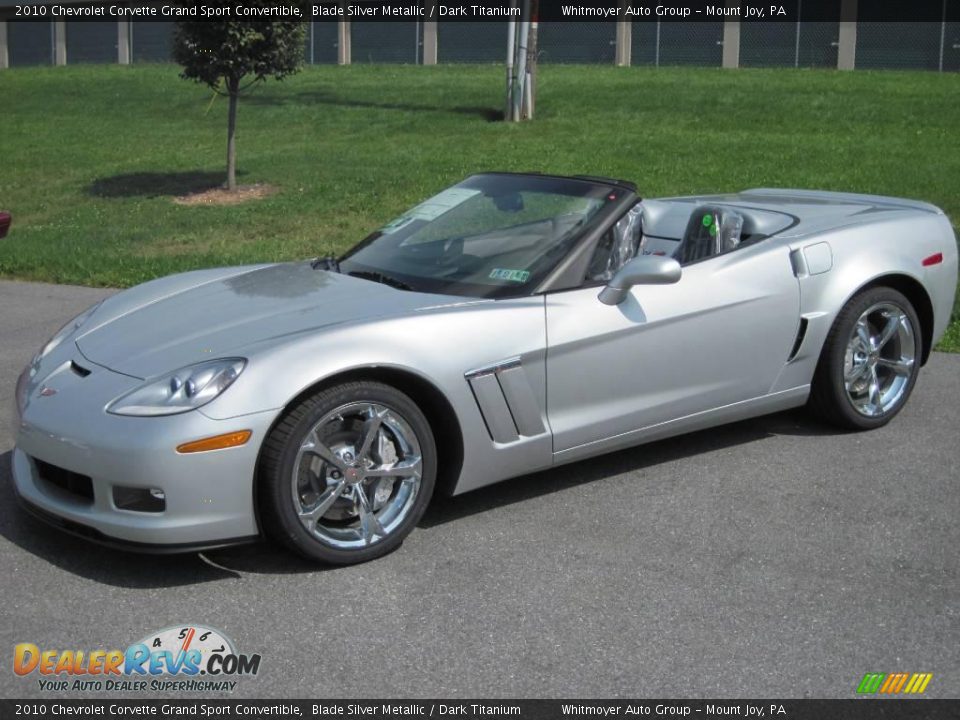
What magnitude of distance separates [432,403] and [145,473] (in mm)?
1074

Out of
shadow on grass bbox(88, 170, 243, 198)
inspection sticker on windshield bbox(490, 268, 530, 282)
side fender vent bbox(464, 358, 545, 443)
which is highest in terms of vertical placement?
inspection sticker on windshield bbox(490, 268, 530, 282)

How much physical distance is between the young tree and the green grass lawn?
1648mm

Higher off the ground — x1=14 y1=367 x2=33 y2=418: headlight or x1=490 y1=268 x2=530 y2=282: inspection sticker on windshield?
x1=490 y1=268 x2=530 y2=282: inspection sticker on windshield

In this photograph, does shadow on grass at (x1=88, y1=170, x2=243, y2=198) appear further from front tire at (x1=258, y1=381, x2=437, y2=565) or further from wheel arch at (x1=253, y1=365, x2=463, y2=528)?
front tire at (x1=258, y1=381, x2=437, y2=565)

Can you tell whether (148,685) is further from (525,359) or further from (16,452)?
(525,359)

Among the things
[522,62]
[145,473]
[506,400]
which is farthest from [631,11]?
[145,473]

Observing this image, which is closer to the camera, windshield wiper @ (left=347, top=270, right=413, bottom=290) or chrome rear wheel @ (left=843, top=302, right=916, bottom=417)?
windshield wiper @ (left=347, top=270, right=413, bottom=290)

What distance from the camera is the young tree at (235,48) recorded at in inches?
576

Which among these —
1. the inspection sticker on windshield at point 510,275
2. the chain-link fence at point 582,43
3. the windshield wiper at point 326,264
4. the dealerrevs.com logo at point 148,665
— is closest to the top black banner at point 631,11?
the chain-link fence at point 582,43

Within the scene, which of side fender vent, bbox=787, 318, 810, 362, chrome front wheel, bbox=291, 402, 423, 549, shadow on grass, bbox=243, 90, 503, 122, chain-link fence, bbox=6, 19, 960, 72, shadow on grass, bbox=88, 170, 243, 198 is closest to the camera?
chrome front wheel, bbox=291, 402, 423, 549

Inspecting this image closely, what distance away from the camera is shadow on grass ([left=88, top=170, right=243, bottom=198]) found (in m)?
16.3

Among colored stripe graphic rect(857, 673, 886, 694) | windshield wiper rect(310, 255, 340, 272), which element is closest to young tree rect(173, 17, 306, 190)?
windshield wiper rect(310, 255, 340, 272)

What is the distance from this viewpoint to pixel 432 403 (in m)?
4.40
